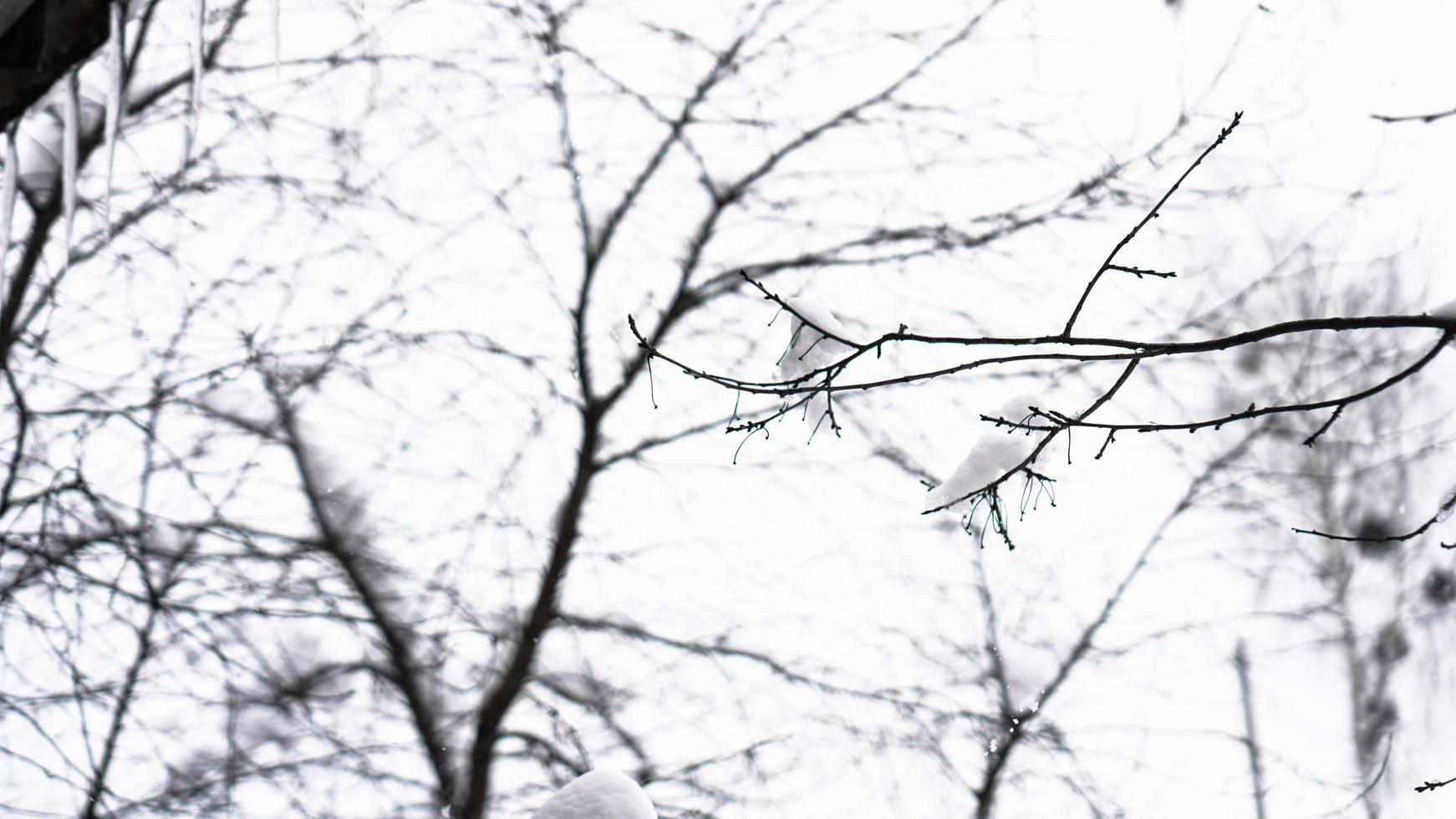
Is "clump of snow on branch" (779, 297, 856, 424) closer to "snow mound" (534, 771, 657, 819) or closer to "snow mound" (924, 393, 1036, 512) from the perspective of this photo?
"snow mound" (924, 393, 1036, 512)

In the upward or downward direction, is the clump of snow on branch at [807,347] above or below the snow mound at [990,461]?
above

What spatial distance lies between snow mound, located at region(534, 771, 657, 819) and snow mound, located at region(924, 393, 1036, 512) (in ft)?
3.37

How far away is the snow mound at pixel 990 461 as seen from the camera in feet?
7.66

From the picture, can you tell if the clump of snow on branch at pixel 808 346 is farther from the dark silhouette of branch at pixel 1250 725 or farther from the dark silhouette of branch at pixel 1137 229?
the dark silhouette of branch at pixel 1250 725

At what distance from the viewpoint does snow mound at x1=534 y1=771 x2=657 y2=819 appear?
239cm

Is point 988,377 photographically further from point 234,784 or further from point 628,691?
point 234,784

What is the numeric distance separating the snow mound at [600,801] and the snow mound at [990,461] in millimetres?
1027

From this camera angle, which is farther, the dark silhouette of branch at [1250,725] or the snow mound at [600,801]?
the dark silhouette of branch at [1250,725]

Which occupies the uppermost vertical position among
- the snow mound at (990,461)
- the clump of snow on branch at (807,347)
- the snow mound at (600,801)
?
the clump of snow on branch at (807,347)

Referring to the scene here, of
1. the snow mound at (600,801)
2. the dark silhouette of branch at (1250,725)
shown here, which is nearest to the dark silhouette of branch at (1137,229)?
the snow mound at (600,801)

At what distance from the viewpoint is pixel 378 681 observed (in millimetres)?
5434

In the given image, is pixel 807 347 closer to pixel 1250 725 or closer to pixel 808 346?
pixel 808 346

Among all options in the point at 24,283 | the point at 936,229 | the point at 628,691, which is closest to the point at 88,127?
the point at 24,283

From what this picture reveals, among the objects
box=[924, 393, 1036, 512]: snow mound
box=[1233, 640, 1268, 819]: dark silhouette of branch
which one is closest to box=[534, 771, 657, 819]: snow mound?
box=[924, 393, 1036, 512]: snow mound
